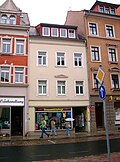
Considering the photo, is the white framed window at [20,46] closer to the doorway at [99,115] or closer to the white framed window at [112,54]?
the doorway at [99,115]

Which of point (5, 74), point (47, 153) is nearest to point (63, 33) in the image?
point (5, 74)

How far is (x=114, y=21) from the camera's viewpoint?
3122 cm

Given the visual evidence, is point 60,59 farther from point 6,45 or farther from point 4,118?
point 4,118

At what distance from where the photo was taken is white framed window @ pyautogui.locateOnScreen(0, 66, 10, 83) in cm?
2500

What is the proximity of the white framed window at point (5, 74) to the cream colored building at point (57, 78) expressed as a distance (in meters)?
2.44

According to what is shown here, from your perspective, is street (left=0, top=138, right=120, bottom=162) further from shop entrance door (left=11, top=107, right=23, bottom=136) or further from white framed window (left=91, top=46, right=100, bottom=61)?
white framed window (left=91, top=46, right=100, bottom=61)

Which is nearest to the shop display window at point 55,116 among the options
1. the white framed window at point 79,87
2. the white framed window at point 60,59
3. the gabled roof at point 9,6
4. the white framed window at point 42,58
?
the white framed window at point 79,87

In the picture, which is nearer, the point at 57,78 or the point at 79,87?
the point at 57,78

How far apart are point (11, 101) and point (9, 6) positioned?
36.8 ft

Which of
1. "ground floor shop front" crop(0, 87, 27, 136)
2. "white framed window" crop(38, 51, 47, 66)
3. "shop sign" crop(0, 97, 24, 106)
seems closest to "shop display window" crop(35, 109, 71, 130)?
"ground floor shop front" crop(0, 87, 27, 136)

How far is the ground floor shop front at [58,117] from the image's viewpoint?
25219 millimetres

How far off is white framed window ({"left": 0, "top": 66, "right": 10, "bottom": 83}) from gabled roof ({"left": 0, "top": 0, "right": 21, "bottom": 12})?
22.9ft

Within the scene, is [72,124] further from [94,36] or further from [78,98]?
[94,36]

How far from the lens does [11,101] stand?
24.6 meters
